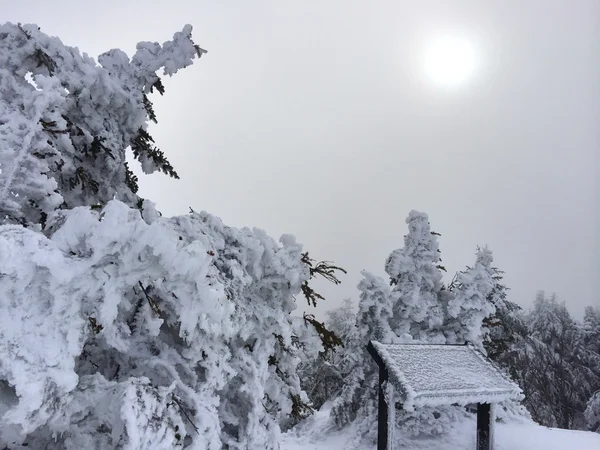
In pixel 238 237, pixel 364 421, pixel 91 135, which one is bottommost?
pixel 364 421

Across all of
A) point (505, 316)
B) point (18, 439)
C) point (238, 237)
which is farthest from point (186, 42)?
point (505, 316)

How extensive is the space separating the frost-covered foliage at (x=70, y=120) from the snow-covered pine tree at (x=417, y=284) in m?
9.98

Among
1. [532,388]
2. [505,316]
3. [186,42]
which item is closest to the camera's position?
[186,42]

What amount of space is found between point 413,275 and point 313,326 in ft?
31.6

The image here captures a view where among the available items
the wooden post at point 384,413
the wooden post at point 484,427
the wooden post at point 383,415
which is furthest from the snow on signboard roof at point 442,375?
the wooden post at point 484,427

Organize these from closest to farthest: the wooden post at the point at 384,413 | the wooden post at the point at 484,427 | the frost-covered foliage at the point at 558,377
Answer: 1. the wooden post at the point at 384,413
2. the wooden post at the point at 484,427
3. the frost-covered foliage at the point at 558,377

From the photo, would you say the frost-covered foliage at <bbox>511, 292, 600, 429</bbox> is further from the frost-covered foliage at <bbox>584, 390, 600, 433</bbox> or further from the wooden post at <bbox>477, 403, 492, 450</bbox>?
the wooden post at <bbox>477, 403, 492, 450</bbox>

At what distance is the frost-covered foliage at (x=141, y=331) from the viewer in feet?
9.21

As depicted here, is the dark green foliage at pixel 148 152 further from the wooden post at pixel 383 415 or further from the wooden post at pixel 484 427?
the wooden post at pixel 484 427

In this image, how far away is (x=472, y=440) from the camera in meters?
12.0

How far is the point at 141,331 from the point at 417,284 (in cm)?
1140

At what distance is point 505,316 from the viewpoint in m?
22.6

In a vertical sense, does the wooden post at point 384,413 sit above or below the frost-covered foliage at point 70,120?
below

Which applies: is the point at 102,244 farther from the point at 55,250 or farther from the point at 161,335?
the point at 161,335
